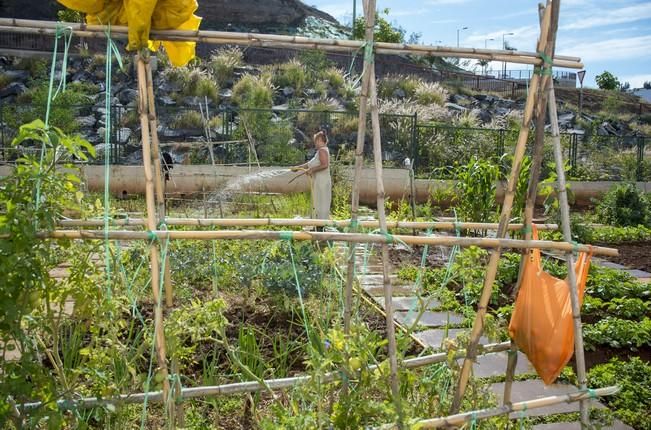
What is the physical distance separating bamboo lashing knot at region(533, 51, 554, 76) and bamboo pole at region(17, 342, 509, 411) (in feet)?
3.86

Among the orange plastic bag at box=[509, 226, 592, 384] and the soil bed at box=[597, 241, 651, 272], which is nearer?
the orange plastic bag at box=[509, 226, 592, 384]

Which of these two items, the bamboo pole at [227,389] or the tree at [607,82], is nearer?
the bamboo pole at [227,389]

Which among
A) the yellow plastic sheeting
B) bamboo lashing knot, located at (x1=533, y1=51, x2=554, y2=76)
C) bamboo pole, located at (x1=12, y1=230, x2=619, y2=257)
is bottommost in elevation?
bamboo pole, located at (x1=12, y1=230, x2=619, y2=257)

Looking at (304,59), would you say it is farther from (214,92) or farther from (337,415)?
(337,415)

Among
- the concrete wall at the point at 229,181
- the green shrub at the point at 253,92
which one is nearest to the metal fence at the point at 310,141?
the concrete wall at the point at 229,181

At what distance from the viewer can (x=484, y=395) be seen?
2699mm

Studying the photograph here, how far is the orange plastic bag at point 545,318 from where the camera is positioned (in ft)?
8.82

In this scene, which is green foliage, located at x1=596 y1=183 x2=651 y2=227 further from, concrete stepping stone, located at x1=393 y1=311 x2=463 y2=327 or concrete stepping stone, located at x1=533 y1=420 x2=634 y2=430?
concrete stepping stone, located at x1=533 y1=420 x2=634 y2=430

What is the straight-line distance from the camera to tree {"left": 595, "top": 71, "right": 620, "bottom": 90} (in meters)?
42.4

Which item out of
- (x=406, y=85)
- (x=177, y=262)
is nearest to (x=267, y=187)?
(x=177, y=262)

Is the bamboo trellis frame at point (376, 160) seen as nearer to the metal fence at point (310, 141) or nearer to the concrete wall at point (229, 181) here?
the concrete wall at point (229, 181)

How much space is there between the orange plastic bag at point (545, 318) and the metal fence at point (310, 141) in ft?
34.9

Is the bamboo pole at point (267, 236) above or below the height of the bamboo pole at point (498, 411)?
above

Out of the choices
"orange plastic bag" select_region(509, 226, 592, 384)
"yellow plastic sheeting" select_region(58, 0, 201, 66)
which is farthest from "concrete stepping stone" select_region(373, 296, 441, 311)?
"yellow plastic sheeting" select_region(58, 0, 201, 66)
